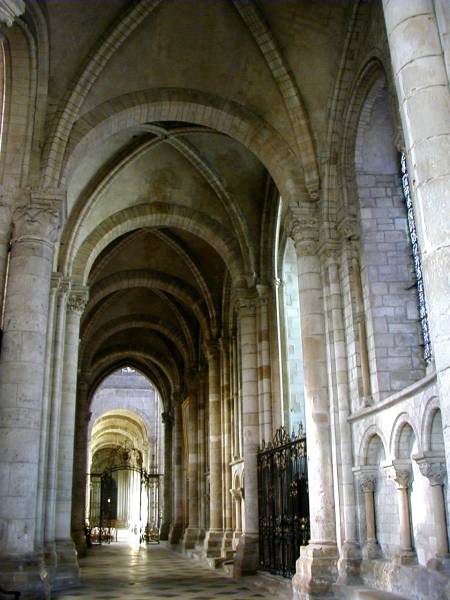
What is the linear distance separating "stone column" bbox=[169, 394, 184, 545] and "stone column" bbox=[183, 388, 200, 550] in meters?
3.33

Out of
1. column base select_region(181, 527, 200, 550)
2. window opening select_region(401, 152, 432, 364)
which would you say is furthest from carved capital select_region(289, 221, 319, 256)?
column base select_region(181, 527, 200, 550)

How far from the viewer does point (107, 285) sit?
22406 millimetres

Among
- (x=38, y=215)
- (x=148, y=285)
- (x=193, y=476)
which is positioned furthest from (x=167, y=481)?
(x=38, y=215)

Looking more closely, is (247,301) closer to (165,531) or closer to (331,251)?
(331,251)

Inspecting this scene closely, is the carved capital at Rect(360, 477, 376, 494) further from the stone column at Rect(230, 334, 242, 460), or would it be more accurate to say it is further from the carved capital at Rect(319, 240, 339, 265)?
the stone column at Rect(230, 334, 242, 460)

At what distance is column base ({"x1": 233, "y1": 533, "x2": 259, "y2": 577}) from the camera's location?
47.9 ft

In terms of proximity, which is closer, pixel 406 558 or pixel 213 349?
pixel 406 558

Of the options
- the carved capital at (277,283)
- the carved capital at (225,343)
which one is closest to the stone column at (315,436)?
the carved capital at (277,283)

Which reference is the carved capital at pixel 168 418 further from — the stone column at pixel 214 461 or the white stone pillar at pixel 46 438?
the white stone pillar at pixel 46 438

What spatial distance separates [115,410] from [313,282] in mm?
36677

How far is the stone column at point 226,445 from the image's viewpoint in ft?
60.6

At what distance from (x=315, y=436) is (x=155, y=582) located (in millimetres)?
5506

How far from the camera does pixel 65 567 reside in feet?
46.0

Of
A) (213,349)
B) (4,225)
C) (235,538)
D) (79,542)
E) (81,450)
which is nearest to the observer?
(4,225)
